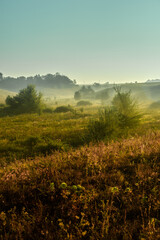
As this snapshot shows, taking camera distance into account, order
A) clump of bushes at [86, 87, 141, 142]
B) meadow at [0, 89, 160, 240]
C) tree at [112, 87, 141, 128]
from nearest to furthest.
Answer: meadow at [0, 89, 160, 240], clump of bushes at [86, 87, 141, 142], tree at [112, 87, 141, 128]

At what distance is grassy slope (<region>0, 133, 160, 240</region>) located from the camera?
92.7 inches

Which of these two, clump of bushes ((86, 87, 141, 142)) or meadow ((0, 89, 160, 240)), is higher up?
clump of bushes ((86, 87, 141, 142))

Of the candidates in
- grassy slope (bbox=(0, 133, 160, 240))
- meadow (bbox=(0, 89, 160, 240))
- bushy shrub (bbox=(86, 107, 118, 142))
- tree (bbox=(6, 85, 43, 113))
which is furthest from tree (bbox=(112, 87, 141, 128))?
tree (bbox=(6, 85, 43, 113))

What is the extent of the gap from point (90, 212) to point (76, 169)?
1.64 meters

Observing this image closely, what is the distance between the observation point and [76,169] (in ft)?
A: 13.9

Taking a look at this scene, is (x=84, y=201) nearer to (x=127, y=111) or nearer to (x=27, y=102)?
(x=127, y=111)

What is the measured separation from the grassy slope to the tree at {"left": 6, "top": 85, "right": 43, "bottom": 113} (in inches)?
1080

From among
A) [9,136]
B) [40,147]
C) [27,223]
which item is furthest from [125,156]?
[9,136]

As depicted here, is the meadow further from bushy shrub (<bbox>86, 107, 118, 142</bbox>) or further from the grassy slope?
bushy shrub (<bbox>86, 107, 118, 142</bbox>)

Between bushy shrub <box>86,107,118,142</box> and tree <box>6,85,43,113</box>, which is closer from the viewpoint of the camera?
bushy shrub <box>86,107,118,142</box>

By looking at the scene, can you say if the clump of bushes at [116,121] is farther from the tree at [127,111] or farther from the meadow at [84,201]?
the meadow at [84,201]

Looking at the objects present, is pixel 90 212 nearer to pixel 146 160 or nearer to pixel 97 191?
pixel 97 191

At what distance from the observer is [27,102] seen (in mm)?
30453

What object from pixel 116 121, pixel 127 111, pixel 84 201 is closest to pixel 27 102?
pixel 127 111
